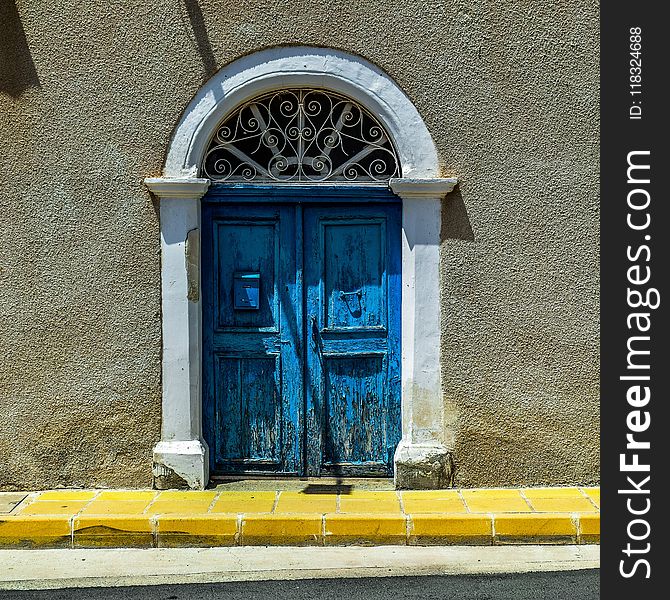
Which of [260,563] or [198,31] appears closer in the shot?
[260,563]

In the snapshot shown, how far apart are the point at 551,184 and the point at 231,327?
2.45m

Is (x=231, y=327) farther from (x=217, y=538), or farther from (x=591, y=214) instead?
(x=591, y=214)

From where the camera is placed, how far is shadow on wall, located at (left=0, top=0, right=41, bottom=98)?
6.70 meters

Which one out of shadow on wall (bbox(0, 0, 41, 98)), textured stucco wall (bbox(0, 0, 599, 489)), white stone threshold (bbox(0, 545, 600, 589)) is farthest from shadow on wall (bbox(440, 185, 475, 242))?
shadow on wall (bbox(0, 0, 41, 98))

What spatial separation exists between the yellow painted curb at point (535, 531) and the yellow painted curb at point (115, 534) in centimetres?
218

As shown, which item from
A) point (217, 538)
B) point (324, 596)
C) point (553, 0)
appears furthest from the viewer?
point (553, 0)

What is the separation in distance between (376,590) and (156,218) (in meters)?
2.98

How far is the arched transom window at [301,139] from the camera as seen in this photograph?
22.5 ft

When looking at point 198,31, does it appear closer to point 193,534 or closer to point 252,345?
point 252,345

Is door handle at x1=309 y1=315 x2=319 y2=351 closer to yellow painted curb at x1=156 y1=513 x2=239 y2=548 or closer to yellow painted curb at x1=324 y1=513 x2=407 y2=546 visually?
yellow painted curb at x1=324 y1=513 x2=407 y2=546

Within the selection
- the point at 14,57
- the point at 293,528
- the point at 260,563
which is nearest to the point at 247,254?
the point at 293,528

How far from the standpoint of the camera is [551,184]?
6.77 m

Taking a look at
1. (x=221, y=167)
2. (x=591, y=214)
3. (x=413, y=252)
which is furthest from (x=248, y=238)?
(x=591, y=214)

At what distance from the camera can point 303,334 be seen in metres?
6.95
